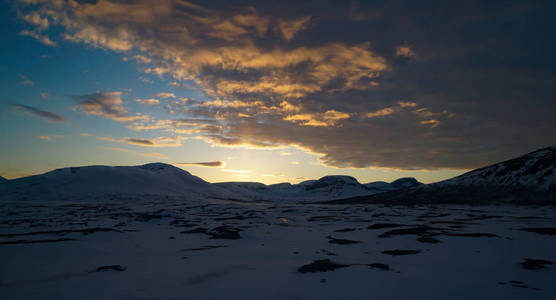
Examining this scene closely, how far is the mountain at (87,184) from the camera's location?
81.8m

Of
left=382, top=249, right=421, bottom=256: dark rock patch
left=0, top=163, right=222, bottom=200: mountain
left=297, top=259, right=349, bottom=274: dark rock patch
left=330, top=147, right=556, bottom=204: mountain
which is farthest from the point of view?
left=0, top=163, right=222, bottom=200: mountain

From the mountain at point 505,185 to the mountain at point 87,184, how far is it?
291ft

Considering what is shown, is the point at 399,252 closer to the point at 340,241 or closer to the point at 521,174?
the point at 340,241

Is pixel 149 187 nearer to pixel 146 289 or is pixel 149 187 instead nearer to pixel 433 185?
pixel 433 185

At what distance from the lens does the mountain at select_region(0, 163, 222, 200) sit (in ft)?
268

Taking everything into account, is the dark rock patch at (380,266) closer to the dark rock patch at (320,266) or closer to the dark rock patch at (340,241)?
the dark rock patch at (320,266)

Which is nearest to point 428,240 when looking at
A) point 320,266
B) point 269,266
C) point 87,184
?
point 320,266

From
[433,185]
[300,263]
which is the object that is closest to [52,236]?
[300,263]

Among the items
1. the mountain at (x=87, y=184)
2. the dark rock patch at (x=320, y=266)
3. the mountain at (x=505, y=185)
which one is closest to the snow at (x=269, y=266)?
the dark rock patch at (x=320, y=266)

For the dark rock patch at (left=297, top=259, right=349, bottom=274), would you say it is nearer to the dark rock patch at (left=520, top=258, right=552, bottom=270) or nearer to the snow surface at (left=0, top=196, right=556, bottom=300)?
the snow surface at (left=0, top=196, right=556, bottom=300)

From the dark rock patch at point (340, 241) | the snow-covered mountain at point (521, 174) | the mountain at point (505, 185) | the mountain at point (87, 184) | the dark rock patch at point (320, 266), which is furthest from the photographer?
the mountain at point (87, 184)

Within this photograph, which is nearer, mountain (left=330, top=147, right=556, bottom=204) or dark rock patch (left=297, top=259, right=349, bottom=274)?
dark rock patch (left=297, top=259, right=349, bottom=274)

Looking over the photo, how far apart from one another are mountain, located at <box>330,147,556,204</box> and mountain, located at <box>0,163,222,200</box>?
88.8 metres

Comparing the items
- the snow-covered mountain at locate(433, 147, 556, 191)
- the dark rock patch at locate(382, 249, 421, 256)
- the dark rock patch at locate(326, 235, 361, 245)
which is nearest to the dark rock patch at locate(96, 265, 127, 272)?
the dark rock patch at locate(326, 235, 361, 245)
